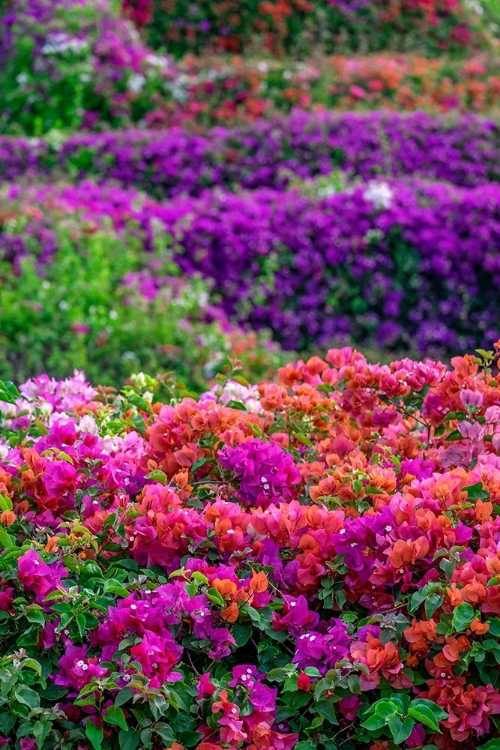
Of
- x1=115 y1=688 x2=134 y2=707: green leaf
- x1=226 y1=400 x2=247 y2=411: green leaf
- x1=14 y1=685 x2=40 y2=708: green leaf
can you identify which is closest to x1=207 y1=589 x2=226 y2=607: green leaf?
x1=115 y1=688 x2=134 y2=707: green leaf

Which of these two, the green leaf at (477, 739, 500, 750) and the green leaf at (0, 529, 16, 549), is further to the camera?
the green leaf at (0, 529, 16, 549)

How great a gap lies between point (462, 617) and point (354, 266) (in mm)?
4740

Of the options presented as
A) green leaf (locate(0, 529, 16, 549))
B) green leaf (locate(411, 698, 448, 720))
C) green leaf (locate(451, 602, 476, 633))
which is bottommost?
green leaf (locate(411, 698, 448, 720))

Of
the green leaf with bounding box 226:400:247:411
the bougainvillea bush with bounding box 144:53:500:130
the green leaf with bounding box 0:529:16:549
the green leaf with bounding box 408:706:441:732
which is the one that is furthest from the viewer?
the bougainvillea bush with bounding box 144:53:500:130

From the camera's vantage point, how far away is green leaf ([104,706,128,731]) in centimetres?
175

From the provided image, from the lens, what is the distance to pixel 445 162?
8.06 m

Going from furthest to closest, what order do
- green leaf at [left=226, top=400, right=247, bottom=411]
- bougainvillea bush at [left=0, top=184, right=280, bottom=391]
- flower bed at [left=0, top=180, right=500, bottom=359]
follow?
flower bed at [left=0, top=180, right=500, bottom=359] < bougainvillea bush at [left=0, top=184, right=280, bottom=391] < green leaf at [left=226, top=400, right=247, bottom=411]

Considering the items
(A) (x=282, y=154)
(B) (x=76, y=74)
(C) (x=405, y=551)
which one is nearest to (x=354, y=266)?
(A) (x=282, y=154)

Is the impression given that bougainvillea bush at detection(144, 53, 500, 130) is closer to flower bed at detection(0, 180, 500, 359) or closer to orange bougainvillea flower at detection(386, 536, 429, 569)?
flower bed at detection(0, 180, 500, 359)

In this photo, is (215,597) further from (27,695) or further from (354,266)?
(354,266)

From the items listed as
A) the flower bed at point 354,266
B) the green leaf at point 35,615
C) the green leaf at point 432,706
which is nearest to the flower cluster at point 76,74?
the flower bed at point 354,266

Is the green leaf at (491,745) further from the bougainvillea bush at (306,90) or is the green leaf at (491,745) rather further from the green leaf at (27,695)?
the bougainvillea bush at (306,90)

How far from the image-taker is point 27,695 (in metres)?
1.80

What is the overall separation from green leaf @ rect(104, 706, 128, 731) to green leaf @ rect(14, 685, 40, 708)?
114 mm
